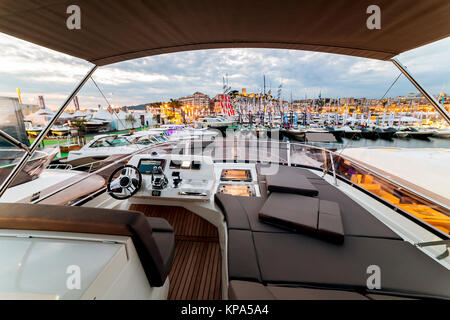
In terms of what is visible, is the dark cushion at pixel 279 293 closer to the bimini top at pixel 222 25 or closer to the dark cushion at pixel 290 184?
the dark cushion at pixel 290 184

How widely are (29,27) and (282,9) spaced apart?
1.89 metres

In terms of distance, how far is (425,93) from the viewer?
1.60 m

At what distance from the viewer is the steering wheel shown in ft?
6.95


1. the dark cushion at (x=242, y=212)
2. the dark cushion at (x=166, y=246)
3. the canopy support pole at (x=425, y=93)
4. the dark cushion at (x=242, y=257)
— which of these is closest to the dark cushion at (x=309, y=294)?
the dark cushion at (x=242, y=257)

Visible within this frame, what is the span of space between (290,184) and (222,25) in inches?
71.4

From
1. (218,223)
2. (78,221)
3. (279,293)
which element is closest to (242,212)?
(218,223)

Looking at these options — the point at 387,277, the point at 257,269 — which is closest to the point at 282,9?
the point at 257,269

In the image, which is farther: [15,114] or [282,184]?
[15,114]

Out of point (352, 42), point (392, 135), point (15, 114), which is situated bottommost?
point (392, 135)

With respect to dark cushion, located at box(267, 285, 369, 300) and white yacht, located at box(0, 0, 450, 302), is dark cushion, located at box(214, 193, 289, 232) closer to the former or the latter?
white yacht, located at box(0, 0, 450, 302)
